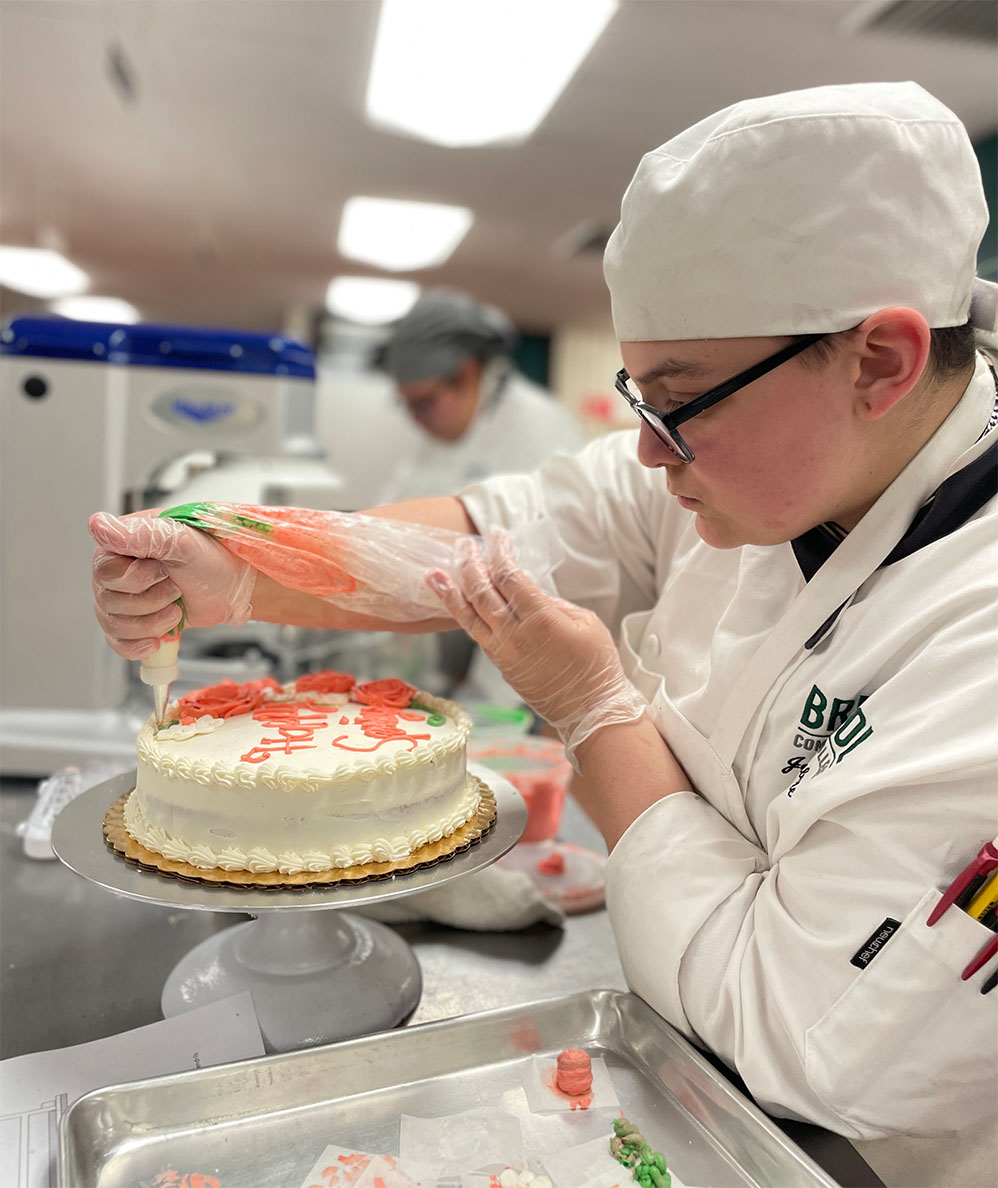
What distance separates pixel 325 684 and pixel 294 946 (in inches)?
15.1

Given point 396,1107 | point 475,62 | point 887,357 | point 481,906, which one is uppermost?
point 475,62

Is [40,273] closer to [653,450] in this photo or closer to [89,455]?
[89,455]

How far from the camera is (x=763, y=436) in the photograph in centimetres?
96

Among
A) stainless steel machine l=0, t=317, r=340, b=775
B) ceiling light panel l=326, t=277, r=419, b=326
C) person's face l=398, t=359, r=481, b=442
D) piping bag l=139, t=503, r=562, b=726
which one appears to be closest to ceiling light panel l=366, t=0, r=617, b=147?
person's face l=398, t=359, r=481, b=442

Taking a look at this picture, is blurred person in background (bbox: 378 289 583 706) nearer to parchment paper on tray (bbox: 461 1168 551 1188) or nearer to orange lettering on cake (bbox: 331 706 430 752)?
orange lettering on cake (bbox: 331 706 430 752)

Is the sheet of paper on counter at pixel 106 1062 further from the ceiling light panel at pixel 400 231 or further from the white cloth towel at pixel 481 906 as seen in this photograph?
the ceiling light panel at pixel 400 231

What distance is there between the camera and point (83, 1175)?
766 millimetres

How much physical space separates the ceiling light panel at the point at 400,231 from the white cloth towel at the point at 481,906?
5390 mm

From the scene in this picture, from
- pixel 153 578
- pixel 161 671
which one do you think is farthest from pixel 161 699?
pixel 153 578

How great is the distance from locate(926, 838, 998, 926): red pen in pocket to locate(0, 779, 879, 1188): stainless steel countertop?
53cm

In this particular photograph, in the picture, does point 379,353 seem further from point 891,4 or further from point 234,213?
point 891,4

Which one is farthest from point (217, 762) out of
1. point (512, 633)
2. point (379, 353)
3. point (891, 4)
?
point (379, 353)

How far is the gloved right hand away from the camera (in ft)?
3.78

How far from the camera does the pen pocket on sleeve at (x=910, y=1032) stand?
2.56 feet
